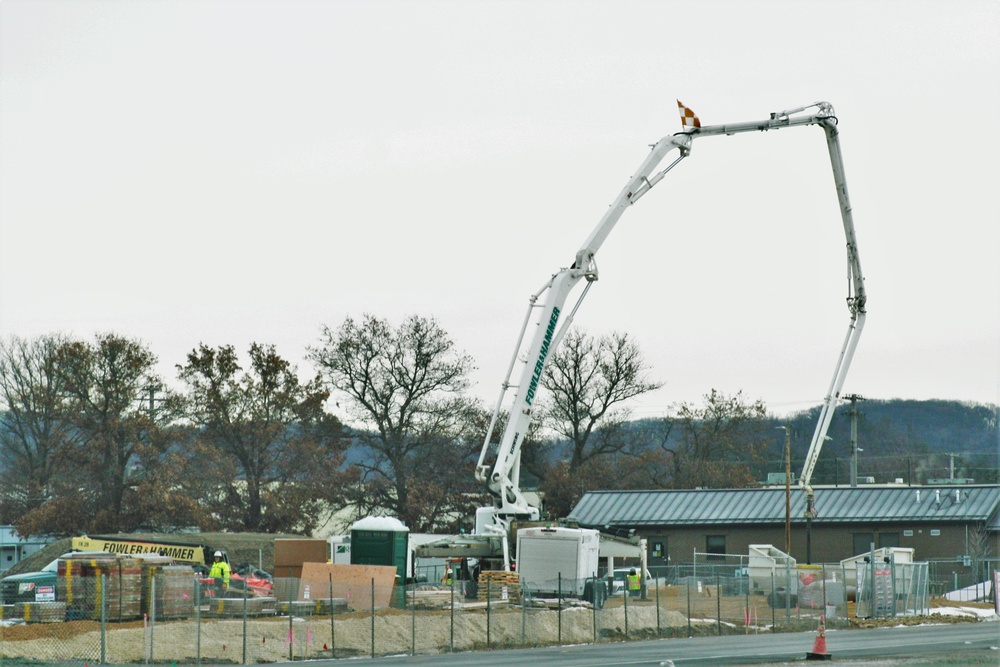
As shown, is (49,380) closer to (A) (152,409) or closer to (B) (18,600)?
(A) (152,409)

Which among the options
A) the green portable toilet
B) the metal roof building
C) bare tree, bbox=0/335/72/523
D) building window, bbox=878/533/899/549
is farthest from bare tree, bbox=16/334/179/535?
building window, bbox=878/533/899/549

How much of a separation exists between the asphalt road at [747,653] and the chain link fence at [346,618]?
1314 millimetres

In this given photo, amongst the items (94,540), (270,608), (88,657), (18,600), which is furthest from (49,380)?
(88,657)

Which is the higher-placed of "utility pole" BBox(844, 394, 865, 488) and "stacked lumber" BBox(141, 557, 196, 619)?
"utility pole" BBox(844, 394, 865, 488)

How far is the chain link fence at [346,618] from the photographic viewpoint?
2808 cm

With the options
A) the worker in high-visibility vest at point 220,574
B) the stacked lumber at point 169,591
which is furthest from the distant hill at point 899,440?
the stacked lumber at point 169,591

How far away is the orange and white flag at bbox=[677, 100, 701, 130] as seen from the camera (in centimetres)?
4388

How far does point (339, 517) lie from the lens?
82.6 metres

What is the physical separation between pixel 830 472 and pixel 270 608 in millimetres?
58218

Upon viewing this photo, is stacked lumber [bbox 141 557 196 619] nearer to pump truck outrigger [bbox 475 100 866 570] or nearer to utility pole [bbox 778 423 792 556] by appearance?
pump truck outrigger [bbox 475 100 866 570]

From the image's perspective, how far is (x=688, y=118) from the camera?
4400 cm

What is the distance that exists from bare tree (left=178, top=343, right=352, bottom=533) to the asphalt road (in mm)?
40412

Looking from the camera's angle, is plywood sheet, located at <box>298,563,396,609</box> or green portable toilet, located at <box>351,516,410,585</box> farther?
green portable toilet, located at <box>351,516,410,585</box>

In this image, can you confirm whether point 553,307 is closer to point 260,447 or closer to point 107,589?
point 107,589
